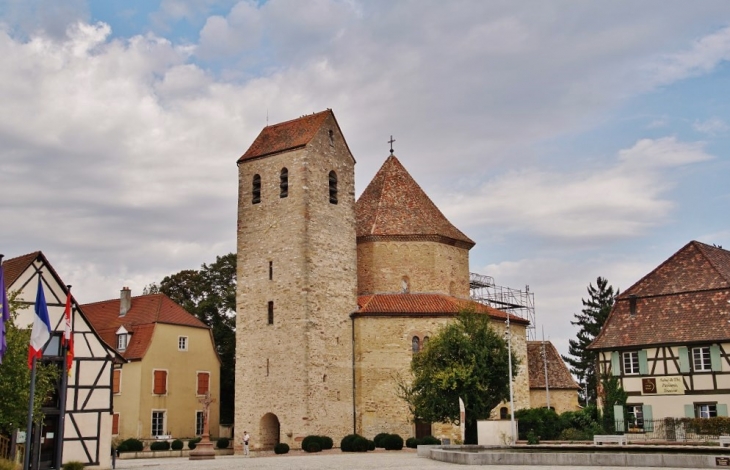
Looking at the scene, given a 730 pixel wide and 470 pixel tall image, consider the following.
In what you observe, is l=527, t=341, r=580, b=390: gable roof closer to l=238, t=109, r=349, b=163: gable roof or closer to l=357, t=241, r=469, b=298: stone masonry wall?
l=357, t=241, r=469, b=298: stone masonry wall

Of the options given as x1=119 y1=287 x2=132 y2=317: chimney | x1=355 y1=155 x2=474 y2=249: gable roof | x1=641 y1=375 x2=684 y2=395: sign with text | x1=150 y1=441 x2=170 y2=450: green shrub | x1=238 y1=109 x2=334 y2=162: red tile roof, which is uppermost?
x1=238 y1=109 x2=334 y2=162: red tile roof

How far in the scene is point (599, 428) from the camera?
3506 centimetres

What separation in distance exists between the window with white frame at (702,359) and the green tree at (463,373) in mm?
7608

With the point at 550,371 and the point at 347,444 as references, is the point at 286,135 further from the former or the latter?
the point at 550,371

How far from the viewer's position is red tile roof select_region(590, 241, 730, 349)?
34.7m

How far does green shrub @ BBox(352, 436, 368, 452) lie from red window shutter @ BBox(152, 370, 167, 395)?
13.4 meters

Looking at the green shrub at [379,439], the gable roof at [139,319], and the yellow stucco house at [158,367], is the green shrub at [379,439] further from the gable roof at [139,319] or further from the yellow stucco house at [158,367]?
the gable roof at [139,319]

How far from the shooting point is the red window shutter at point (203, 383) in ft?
155

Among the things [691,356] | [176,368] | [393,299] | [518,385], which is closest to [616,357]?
[691,356]

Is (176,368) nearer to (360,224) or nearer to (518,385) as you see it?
(360,224)

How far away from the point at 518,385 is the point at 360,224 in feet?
40.4

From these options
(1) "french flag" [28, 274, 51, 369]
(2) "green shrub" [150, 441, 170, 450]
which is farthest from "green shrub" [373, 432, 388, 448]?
(1) "french flag" [28, 274, 51, 369]

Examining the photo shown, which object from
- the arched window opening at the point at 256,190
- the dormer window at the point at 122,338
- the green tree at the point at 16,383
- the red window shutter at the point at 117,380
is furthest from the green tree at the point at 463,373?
the dormer window at the point at 122,338

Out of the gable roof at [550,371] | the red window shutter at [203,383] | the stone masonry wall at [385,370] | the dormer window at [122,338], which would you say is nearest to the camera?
the stone masonry wall at [385,370]
